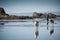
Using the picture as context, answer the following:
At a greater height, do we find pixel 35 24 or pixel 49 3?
pixel 49 3

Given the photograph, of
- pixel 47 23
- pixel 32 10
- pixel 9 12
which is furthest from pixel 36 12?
pixel 9 12

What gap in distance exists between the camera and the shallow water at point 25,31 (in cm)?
327

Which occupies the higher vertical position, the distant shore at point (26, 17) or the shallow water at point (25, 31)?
the distant shore at point (26, 17)

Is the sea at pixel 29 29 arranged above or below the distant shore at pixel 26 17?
below

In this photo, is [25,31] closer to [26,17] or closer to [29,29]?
[29,29]

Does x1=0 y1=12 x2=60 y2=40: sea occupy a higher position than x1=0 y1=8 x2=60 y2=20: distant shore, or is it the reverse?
x1=0 y1=8 x2=60 y2=20: distant shore

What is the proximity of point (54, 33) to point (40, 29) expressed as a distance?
300mm

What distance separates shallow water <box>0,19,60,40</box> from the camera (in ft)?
10.7

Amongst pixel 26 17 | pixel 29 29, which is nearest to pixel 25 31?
pixel 29 29

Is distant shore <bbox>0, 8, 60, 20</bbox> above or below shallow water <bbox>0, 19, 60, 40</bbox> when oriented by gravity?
above

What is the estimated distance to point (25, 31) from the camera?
329 cm

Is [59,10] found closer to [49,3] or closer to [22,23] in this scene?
[49,3]

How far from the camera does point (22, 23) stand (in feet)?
10.9

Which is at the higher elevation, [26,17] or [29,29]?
[26,17]
